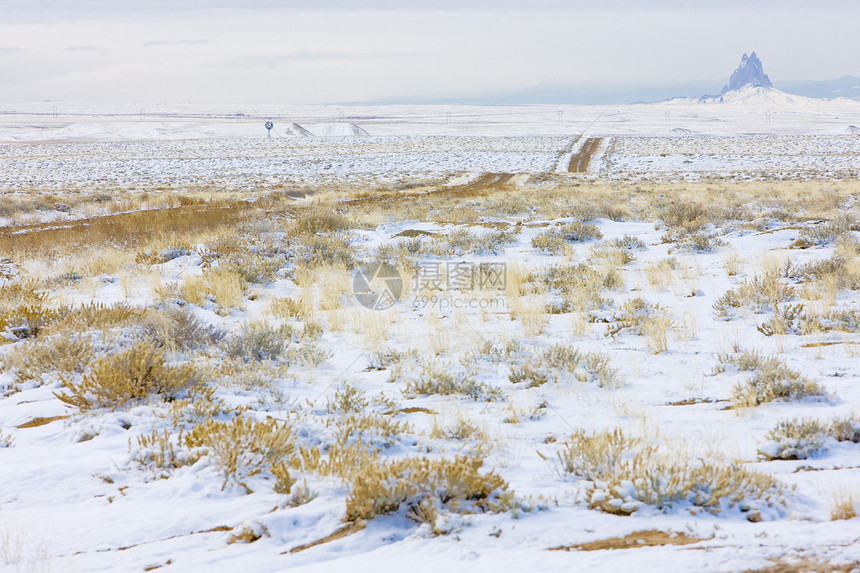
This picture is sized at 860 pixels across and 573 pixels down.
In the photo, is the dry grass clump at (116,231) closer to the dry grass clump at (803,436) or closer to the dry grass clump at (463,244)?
the dry grass clump at (463,244)

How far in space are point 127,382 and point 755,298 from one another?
6.87 metres

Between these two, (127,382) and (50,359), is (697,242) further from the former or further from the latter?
(50,359)

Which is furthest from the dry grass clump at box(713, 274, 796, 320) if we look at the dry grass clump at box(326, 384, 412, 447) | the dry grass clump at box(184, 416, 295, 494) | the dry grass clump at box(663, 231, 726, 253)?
the dry grass clump at box(184, 416, 295, 494)

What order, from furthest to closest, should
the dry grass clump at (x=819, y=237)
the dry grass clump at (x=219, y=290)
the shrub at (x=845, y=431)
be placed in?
the dry grass clump at (x=819, y=237)
the dry grass clump at (x=219, y=290)
the shrub at (x=845, y=431)

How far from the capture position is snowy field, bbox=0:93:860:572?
2520 mm

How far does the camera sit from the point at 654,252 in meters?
10.2

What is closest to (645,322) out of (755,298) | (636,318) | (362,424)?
(636,318)

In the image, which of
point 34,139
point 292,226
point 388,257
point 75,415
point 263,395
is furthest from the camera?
point 34,139

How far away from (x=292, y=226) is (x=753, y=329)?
979 cm

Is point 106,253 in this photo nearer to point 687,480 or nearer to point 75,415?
point 75,415

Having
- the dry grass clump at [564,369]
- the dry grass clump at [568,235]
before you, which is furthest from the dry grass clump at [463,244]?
the dry grass clump at [564,369]

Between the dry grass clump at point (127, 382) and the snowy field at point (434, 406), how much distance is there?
0.07 ft

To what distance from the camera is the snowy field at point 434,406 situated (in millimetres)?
2520

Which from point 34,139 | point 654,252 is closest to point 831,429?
point 654,252
